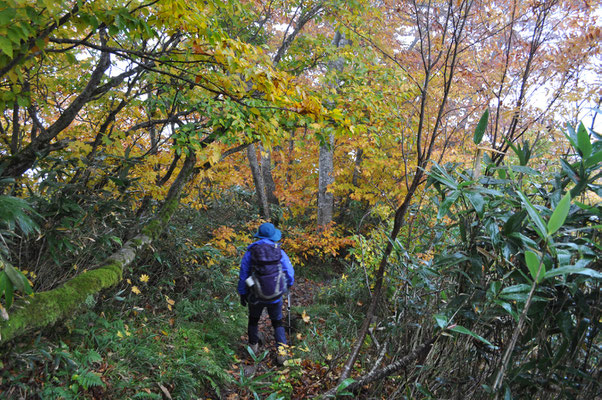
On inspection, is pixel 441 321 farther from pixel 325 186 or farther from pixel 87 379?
pixel 325 186

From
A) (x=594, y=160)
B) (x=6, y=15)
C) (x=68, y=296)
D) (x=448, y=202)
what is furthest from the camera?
(x=68, y=296)

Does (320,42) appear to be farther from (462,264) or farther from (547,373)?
(547,373)

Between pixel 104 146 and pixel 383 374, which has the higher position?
pixel 104 146

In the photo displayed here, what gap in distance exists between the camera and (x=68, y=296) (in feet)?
9.13

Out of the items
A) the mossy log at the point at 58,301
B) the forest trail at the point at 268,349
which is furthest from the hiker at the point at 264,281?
the mossy log at the point at 58,301

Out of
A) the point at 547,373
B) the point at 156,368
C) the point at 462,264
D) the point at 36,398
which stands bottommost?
the point at 156,368

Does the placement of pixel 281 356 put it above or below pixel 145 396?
below

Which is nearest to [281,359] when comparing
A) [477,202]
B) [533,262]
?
[477,202]

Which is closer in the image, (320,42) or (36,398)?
(36,398)

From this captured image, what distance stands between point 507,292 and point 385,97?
19.9ft

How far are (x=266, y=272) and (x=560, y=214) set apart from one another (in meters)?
3.81

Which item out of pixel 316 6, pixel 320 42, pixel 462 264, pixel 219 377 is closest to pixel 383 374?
pixel 462 264

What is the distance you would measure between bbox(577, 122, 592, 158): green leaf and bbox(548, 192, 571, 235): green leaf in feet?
1.28

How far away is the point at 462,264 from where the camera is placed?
1.74m
